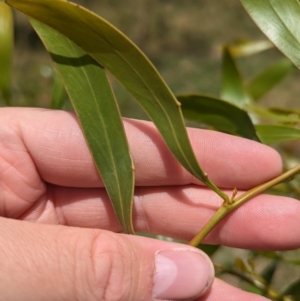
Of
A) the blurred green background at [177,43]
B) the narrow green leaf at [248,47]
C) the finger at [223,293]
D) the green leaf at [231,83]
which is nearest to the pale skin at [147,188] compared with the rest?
the finger at [223,293]

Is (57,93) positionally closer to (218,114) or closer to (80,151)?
(80,151)

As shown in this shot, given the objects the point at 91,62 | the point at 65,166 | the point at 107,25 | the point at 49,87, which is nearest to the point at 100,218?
the point at 65,166

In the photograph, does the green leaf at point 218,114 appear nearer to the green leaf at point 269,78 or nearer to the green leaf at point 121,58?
the green leaf at point 121,58

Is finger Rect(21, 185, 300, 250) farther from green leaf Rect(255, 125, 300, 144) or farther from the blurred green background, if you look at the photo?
the blurred green background

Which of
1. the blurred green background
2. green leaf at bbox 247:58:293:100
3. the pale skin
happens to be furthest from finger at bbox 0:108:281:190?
the blurred green background

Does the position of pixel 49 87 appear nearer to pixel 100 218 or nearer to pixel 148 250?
pixel 100 218
